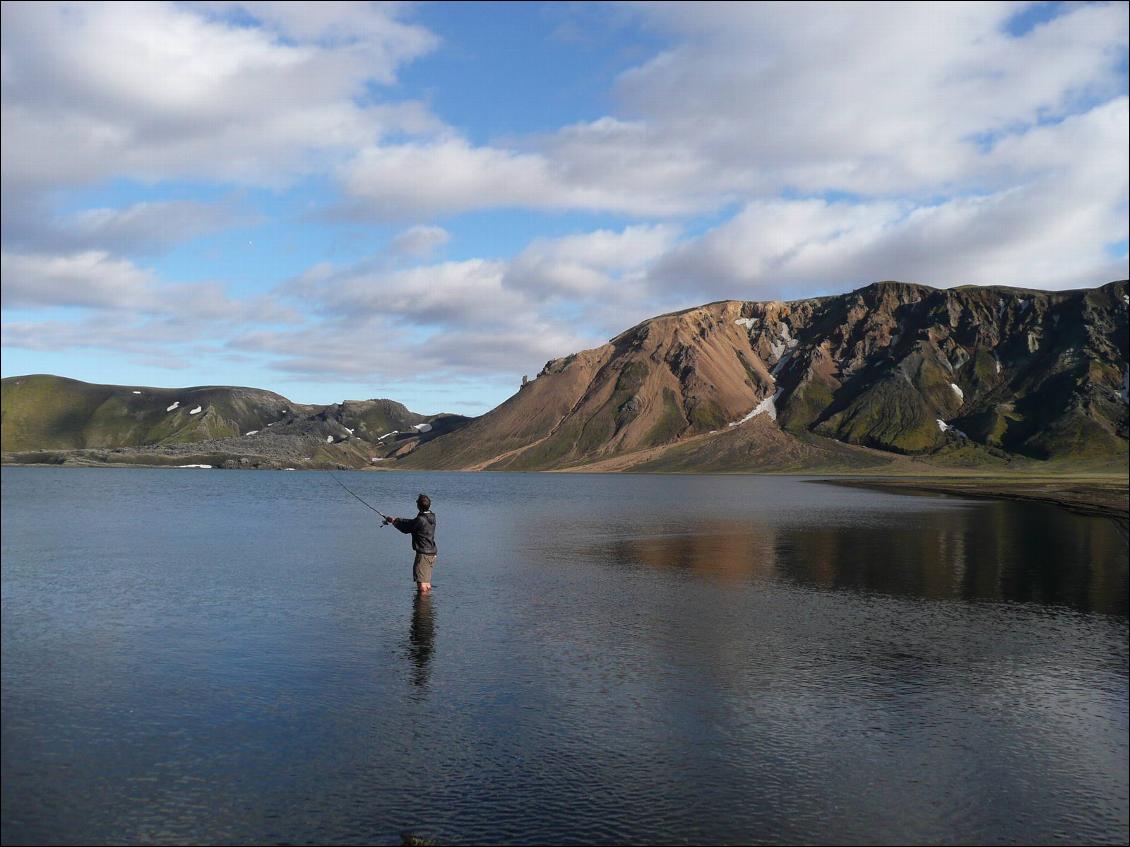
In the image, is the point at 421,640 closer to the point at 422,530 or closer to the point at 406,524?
the point at 422,530

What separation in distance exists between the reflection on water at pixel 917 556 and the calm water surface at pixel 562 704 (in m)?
0.62

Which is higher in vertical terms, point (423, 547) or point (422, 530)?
point (422, 530)

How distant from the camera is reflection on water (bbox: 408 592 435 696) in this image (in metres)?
23.6

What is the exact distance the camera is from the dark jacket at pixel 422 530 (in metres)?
36.5

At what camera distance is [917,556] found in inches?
2169

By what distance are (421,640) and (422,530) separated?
8938 mm

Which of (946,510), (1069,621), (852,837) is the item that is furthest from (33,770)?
(946,510)

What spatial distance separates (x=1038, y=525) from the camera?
266 ft

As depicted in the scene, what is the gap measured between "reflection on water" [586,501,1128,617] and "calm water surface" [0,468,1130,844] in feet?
2.05

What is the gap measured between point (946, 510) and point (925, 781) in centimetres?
9904

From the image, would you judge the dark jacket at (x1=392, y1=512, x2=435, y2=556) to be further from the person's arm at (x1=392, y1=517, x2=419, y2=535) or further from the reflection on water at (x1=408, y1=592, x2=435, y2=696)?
the reflection on water at (x1=408, y1=592, x2=435, y2=696)

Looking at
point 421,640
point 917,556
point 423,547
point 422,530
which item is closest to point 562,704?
point 421,640

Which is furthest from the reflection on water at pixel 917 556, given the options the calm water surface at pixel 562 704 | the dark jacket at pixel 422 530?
the dark jacket at pixel 422 530

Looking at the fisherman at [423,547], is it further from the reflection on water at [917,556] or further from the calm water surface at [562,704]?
the reflection on water at [917,556]
